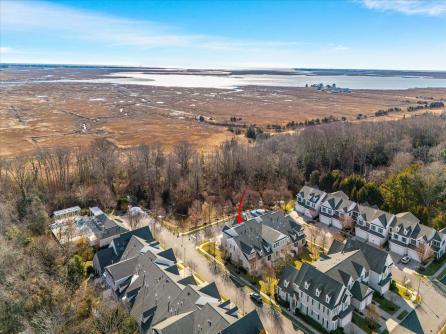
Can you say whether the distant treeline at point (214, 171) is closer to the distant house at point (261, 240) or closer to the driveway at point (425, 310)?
the distant house at point (261, 240)

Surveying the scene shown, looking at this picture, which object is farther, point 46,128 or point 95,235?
point 46,128

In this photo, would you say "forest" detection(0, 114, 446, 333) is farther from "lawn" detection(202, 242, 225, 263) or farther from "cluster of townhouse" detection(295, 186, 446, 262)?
"lawn" detection(202, 242, 225, 263)

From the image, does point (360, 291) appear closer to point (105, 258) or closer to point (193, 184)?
point (105, 258)

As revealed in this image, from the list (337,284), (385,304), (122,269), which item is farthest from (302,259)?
(122,269)

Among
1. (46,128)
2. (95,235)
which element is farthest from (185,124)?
(95,235)

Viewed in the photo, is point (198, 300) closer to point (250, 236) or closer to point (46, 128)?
point (250, 236)

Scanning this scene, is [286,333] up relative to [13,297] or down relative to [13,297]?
down

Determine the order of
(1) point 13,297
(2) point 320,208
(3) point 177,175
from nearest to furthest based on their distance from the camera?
1. (1) point 13,297
2. (2) point 320,208
3. (3) point 177,175
